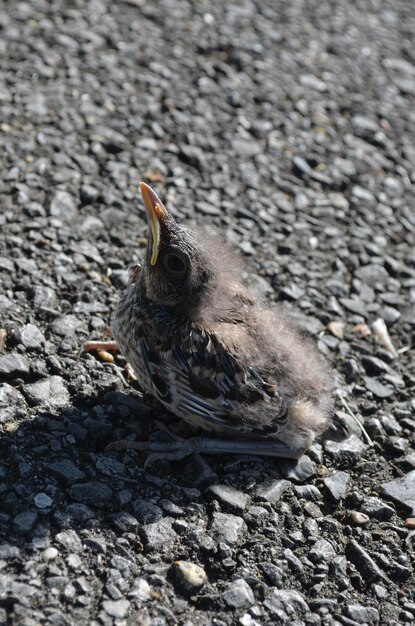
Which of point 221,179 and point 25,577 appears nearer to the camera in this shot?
point 25,577

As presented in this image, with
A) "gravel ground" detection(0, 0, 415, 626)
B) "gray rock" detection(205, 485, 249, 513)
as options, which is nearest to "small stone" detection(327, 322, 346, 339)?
"gravel ground" detection(0, 0, 415, 626)

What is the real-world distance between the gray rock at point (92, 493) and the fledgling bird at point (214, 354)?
304mm

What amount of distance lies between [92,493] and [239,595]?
0.79 metres

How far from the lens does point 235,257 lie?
15.2 feet

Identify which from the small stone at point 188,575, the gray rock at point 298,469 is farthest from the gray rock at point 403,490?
the small stone at point 188,575

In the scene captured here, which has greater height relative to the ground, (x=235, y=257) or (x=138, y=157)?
(x=235, y=257)

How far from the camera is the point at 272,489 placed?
13.7 ft

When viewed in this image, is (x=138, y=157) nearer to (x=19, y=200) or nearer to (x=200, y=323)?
(x=19, y=200)

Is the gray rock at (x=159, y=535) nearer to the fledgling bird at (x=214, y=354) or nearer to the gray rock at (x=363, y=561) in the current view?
the fledgling bird at (x=214, y=354)

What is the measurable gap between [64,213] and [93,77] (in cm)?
183

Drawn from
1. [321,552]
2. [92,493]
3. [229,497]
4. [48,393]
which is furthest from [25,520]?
[321,552]

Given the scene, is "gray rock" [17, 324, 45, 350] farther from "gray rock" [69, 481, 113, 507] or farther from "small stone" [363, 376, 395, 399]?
"small stone" [363, 376, 395, 399]

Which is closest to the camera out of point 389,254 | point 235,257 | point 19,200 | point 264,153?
point 235,257

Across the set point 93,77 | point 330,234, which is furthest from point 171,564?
point 93,77
